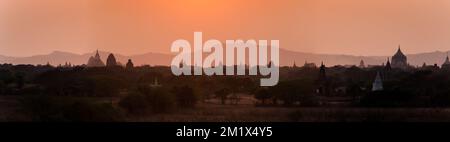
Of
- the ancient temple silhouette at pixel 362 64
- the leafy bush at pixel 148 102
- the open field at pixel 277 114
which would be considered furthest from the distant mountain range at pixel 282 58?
the open field at pixel 277 114

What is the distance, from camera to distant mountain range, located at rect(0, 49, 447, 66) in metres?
10.1

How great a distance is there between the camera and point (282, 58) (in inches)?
396

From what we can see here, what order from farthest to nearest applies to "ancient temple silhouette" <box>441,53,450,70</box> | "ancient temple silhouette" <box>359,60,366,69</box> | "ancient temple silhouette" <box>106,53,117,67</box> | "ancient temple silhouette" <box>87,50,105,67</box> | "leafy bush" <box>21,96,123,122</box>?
"ancient temple silhouette" <box>441,53,450,70</box> < "ancient temple silhouette" <box>359,60,366,69</box> < "ancient temple silhouette" <box>106,53,117,67</box> < "ancient temple silhouette" <box>87,50,105,67</box> < "leafy bush" <box>21,96,123,122</box>

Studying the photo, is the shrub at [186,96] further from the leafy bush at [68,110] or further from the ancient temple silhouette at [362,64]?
the ancient temple silhouette at [362,64]

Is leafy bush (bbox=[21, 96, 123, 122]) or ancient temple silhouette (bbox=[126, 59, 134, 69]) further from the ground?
ancient temple silhouette (bbox=[126, 59, 134, 69])

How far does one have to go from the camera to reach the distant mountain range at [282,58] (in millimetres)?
10141

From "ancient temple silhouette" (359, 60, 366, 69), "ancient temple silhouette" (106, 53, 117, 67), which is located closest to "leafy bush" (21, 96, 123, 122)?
"ancient temple silhouette" (106, 53, 117, 67)

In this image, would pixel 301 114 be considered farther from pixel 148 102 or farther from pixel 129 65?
pixel 129 65

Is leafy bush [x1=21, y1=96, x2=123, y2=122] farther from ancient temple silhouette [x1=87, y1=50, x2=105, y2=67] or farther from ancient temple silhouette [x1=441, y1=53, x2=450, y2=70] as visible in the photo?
ancient temple silhouette [x1=441, y1=53, x2=450, y2=70]

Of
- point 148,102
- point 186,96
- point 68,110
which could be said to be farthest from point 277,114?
point 68,110

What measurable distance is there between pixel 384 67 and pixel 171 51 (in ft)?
10.2
